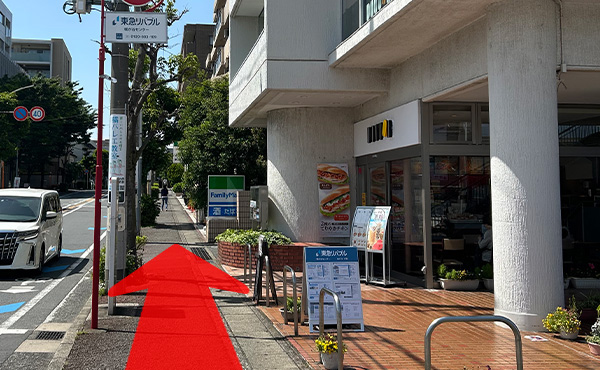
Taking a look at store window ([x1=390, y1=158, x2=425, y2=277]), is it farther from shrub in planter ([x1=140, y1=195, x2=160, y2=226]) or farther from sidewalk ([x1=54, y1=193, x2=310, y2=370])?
shrub in planter ([x1=140, y1=195, x2=160, y2=226])

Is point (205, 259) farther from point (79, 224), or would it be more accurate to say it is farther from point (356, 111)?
point (79, 224)

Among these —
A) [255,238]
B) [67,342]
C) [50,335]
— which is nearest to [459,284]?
[255,238]

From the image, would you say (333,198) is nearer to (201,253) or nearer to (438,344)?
(201,253)

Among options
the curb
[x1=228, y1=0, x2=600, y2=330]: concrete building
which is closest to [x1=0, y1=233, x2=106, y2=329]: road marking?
the curb

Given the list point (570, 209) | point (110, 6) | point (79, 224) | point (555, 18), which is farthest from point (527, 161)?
point (79, 224)

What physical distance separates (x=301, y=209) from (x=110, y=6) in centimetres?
715

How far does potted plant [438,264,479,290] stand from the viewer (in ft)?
35.6

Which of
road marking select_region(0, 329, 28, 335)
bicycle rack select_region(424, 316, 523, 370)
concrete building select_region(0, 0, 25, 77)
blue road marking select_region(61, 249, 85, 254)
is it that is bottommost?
road marking select_region(0, 329, 28, 335)

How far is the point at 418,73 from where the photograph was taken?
1101cm

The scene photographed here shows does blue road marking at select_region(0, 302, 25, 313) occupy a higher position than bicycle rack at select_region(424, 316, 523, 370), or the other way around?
bicycle rack at select_region(424, 316, 523, 370)

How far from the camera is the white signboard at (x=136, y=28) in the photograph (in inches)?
316

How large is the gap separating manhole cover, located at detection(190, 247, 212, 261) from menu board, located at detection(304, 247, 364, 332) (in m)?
9.25
